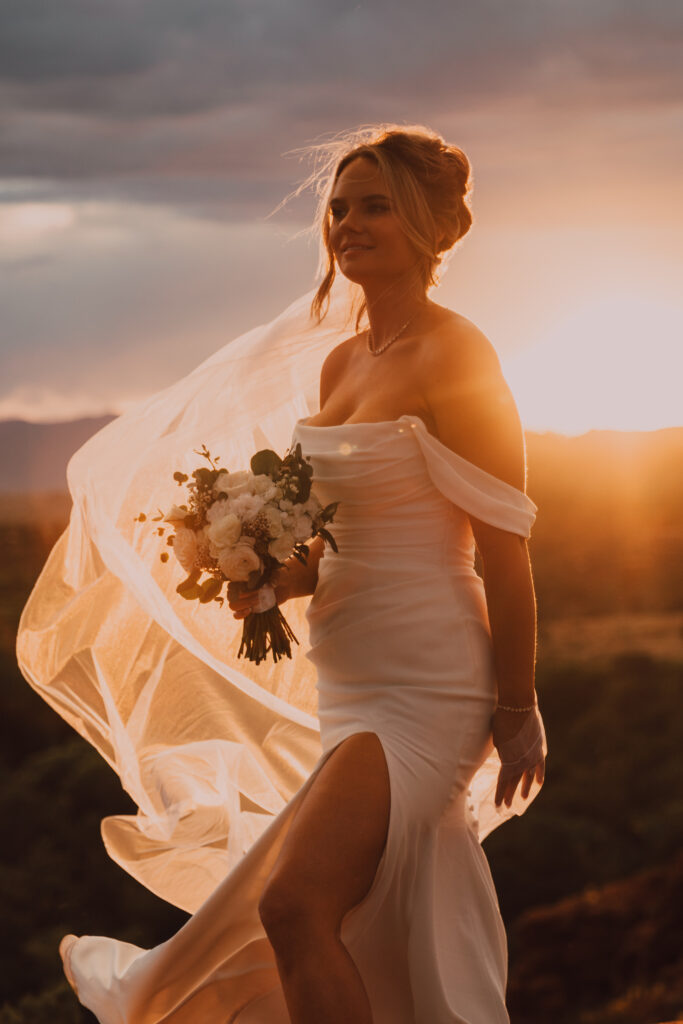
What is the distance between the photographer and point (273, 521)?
2.33m

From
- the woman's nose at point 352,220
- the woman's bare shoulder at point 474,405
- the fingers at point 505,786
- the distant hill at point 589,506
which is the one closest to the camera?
the woman's bare shoulder at point 474,405

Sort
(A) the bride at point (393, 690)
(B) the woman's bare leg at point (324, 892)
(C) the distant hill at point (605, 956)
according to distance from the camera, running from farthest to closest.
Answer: (C) the distant hill at point (605, 956)
(A) the bride at point (393, 690)
(B) the woman's bare leg at point (324, 892)

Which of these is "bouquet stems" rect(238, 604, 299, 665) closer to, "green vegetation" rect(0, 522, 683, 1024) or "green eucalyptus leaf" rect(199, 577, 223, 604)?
"green eucalyptus leaf" rect(199, 577, 223, 604)

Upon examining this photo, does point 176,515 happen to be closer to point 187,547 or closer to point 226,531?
point 187,547

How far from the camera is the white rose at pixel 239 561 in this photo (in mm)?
2357

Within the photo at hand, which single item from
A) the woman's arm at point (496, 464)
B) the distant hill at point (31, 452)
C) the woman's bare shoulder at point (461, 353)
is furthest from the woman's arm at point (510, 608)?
the distant hill at point (31, 452)

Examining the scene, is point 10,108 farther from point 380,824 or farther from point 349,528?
point 380,824

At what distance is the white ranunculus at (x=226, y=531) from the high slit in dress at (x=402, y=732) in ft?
1.10

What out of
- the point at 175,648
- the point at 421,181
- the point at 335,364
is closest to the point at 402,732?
the point at 335,364

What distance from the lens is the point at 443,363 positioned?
2.47m

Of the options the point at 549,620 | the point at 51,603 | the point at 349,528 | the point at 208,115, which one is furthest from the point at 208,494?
the point at 549,620

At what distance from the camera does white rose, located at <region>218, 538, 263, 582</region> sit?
7.73ft

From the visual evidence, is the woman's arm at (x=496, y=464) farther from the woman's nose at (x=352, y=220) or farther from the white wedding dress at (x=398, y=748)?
the woman's nose at (x=352, y=220)

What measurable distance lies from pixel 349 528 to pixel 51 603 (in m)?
1.18
